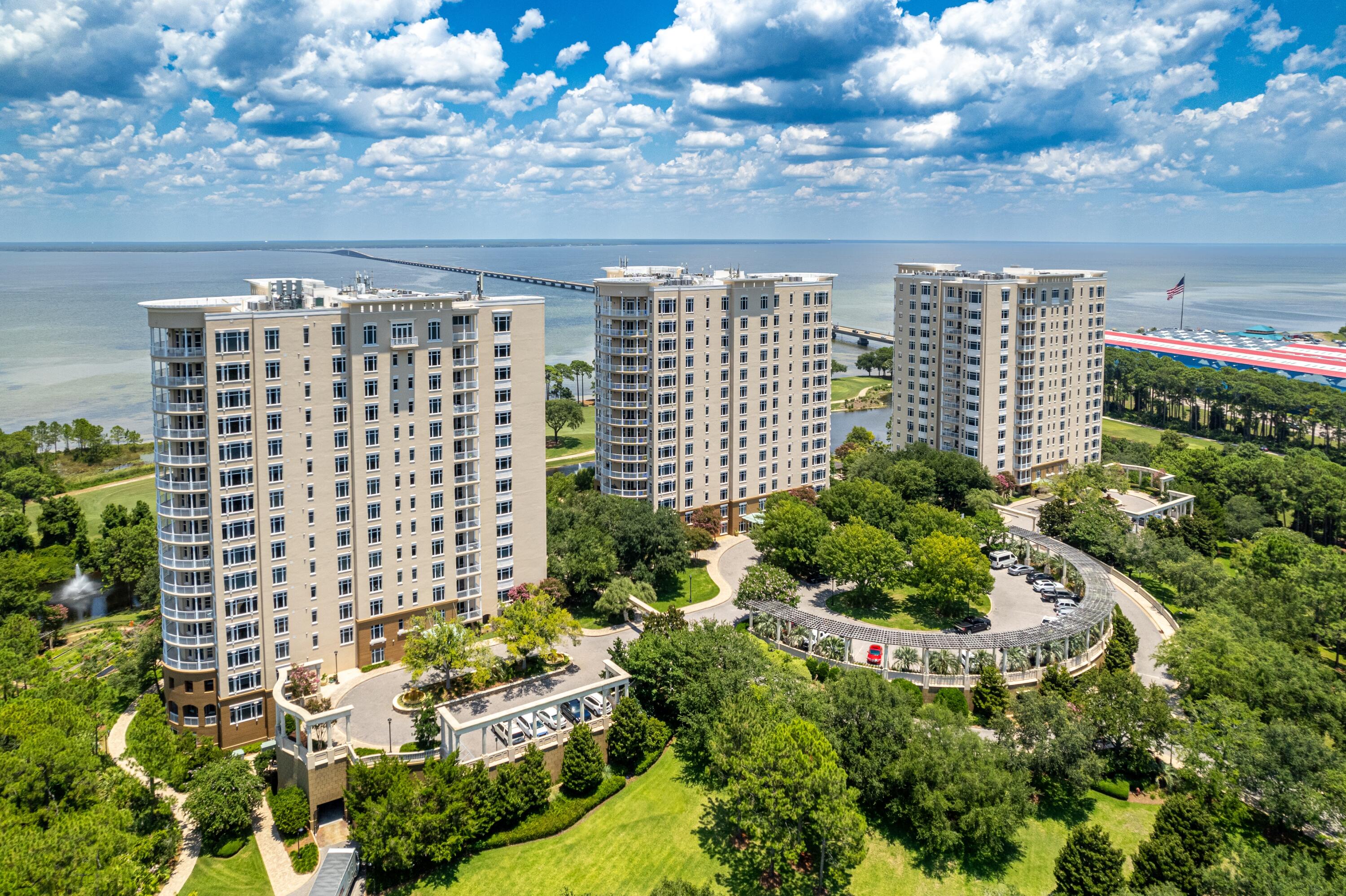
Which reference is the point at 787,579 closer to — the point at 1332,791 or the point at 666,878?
the point at 666,878

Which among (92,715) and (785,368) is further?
(785,368)

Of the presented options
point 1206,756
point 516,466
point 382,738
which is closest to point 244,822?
point 382,738

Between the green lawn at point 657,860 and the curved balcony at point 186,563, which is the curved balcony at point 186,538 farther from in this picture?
the green lawn at point 657,860

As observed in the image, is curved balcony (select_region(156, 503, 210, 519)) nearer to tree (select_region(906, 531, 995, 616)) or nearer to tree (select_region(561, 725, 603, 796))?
tree (select_region(561, 725, 603, 796))

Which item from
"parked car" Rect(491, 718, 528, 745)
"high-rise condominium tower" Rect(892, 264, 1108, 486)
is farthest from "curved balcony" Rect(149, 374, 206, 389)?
"high-rise condominium tower" Rect(892, 264, 1108, 486)

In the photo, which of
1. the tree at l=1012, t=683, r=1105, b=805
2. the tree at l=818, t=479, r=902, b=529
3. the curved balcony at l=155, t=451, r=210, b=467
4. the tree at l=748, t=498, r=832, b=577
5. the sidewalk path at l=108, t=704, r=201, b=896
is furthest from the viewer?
the tree at l=818, t=479, r=902, b=529
